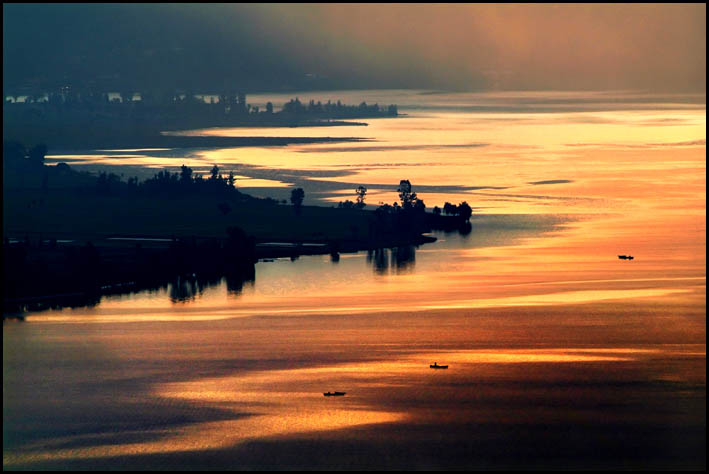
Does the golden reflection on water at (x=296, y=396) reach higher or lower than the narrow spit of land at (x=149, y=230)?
lower

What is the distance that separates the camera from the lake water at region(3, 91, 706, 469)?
34531 millimetres

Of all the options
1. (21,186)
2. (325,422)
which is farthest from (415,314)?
(21,186)

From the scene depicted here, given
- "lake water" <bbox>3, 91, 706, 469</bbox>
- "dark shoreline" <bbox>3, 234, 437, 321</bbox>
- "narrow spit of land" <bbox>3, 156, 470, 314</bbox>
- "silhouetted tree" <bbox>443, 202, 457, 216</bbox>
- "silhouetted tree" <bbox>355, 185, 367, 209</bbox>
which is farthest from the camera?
"silhouetted tree" <bbox>355, 185, 367, 209</bbox>

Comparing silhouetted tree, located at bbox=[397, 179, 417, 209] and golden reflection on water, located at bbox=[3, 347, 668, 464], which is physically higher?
silhouetted tree, located at bbox=[397, 179, 417, 209]

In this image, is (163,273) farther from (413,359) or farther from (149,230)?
(413,359)

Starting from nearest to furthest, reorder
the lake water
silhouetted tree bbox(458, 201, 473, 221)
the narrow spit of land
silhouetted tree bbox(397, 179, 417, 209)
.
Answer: the lake water
the narrow spit of land
silhouetted tree bbox(458, 201, 473, 221)
silhouetted tree bbox(397, 179, 417, 209)

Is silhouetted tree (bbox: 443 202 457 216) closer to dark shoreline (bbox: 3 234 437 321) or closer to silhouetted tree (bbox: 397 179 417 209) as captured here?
silhouetted tree (bbox: 397 179 417 209)

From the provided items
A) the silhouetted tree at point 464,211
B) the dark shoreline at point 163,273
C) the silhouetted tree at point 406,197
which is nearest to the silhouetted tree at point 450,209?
the silhouetted tree at point 464,211

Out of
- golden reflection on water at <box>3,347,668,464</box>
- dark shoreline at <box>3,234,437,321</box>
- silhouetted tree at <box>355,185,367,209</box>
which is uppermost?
silhouetted tree at <box>355,185,367,209</box>

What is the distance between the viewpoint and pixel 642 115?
161 metres

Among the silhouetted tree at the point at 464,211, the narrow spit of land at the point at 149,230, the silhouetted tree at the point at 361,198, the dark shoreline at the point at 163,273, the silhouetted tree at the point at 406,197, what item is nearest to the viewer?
the dark shoreline at the point at 163,273

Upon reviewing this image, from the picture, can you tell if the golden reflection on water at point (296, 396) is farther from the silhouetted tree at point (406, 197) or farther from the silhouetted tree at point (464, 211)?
the silhouetted tree at point (406, 197)

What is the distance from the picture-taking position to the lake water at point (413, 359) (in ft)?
113

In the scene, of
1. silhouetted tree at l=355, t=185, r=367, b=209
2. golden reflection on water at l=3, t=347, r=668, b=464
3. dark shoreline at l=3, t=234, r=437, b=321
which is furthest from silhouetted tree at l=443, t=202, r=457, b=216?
golden reflection on water at l=3, t=347, r=668, b=464
